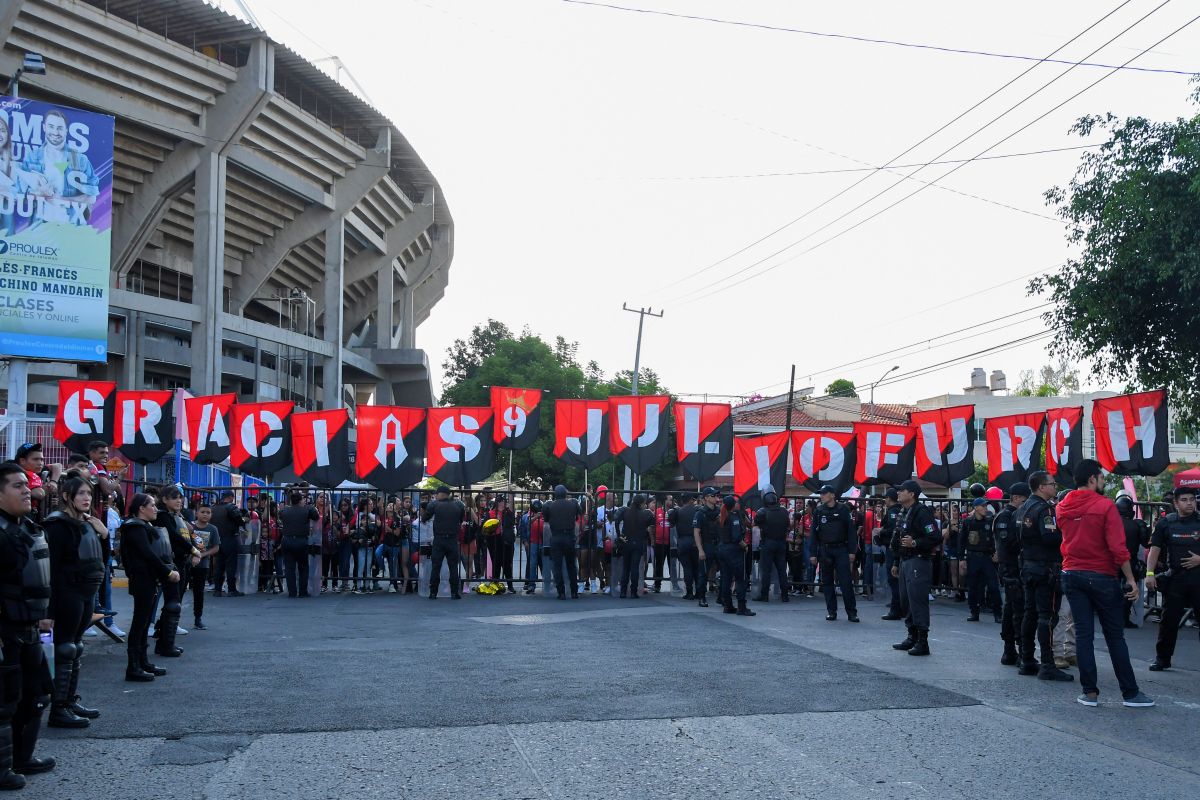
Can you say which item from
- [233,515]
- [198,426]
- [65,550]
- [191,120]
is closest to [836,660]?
[65,550]

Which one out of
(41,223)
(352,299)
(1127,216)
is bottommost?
(1127,216)

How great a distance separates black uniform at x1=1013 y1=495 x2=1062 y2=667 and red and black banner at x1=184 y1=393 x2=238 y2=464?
16296 millimetres

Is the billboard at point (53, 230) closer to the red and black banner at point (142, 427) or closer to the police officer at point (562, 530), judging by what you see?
the red and black banner at point (142, 427)

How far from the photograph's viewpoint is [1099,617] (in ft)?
25.7

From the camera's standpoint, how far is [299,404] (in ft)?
165

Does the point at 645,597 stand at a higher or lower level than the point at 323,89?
lower

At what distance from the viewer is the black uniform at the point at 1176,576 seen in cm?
953

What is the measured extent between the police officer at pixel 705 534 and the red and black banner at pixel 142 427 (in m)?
11.2

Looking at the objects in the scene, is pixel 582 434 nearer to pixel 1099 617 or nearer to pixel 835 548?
pixel 835 548

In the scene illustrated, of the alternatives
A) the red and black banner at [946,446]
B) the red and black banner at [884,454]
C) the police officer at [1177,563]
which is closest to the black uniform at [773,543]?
the red and black banner at [884,454]

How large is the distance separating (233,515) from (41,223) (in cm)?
1208

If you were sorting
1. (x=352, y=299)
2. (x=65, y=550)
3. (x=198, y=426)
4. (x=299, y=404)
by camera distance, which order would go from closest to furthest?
1. (x=65, y=550)
2. (x=198, y=426)
3. (x=299, y=404)
4. (x=352, y=299)

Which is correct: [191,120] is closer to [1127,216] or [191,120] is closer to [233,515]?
[233,515]

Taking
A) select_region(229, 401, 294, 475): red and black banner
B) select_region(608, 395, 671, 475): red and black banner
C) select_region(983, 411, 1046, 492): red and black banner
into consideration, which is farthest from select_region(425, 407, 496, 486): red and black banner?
select_region(983, 411, 1046, 492): red and black banner
